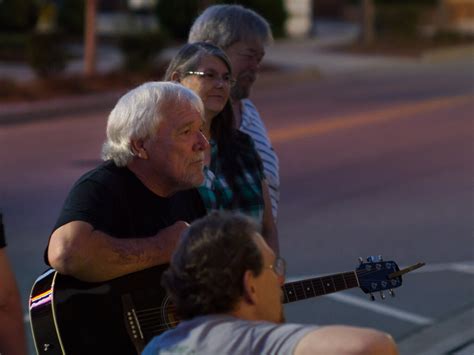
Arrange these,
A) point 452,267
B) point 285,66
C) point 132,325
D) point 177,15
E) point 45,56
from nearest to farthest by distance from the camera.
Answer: point 132,325, point 452,267, point 45,56, point 285,66, point 177,15

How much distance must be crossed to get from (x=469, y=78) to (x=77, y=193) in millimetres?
20266

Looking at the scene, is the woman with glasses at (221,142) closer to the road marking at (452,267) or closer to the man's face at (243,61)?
the man's face at (243,61)

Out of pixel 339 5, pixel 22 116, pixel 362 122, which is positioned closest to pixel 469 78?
pixel 362 122

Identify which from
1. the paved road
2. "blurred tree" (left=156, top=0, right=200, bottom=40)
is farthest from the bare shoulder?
"blurred tree" (left=156, top=0, right=200, bottom=40)

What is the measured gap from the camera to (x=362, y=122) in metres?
15.8

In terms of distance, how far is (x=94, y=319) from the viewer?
3391 millimetres

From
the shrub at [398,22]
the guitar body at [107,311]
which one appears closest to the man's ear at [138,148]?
the guitar body at [107,311]

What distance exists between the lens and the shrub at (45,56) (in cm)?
2061

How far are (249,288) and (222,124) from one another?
182 centimetres

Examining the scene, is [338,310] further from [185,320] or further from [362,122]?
[362,122]

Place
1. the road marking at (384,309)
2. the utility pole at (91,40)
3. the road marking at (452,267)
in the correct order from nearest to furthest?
the road marking at (384,309), the road marking at (452,267), the utility pole at (91,40)

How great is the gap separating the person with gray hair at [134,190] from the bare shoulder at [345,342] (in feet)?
3.79

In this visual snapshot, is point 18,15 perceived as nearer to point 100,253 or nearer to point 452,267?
point 452,267

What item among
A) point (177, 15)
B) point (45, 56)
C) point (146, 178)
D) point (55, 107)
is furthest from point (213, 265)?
point (177, 15)
